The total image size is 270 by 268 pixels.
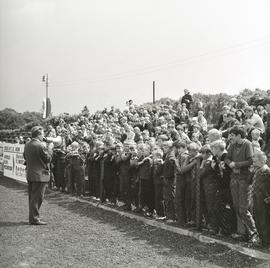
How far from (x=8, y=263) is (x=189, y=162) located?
4.51 metres

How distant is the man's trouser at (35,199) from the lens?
11367 millimetres

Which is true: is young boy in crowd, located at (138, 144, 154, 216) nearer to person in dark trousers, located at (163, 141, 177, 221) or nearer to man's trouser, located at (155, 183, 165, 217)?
man's trouser, located at (155, 183, 165, 217)

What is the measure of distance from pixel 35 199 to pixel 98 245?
9.63 feet

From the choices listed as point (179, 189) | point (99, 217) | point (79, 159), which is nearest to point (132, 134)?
point (79, 159)

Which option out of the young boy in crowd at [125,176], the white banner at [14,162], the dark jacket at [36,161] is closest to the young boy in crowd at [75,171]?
the young boy in crowd at [125,176]

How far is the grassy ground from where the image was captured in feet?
25.8

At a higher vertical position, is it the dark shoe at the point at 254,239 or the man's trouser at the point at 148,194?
the man's trouser at the point at 148,194

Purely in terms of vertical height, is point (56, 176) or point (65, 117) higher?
point (65, 117)

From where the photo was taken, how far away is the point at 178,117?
21.7 meters

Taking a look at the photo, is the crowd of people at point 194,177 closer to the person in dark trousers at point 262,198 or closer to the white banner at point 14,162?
the person in dark trousers at point 262,198

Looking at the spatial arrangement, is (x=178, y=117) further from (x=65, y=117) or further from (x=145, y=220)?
(x=65, y=117)

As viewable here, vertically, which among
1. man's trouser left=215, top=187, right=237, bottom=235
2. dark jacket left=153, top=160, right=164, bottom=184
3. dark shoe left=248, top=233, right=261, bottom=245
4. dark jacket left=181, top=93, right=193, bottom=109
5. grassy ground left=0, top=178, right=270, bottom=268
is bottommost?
grassy ground left=0, top=178, right=270, bottom=268

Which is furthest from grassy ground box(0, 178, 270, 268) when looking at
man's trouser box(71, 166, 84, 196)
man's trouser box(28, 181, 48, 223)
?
man's trouser box(71, 166, 84, 196)

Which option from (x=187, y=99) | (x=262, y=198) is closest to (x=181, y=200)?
(x=262, y=198)
